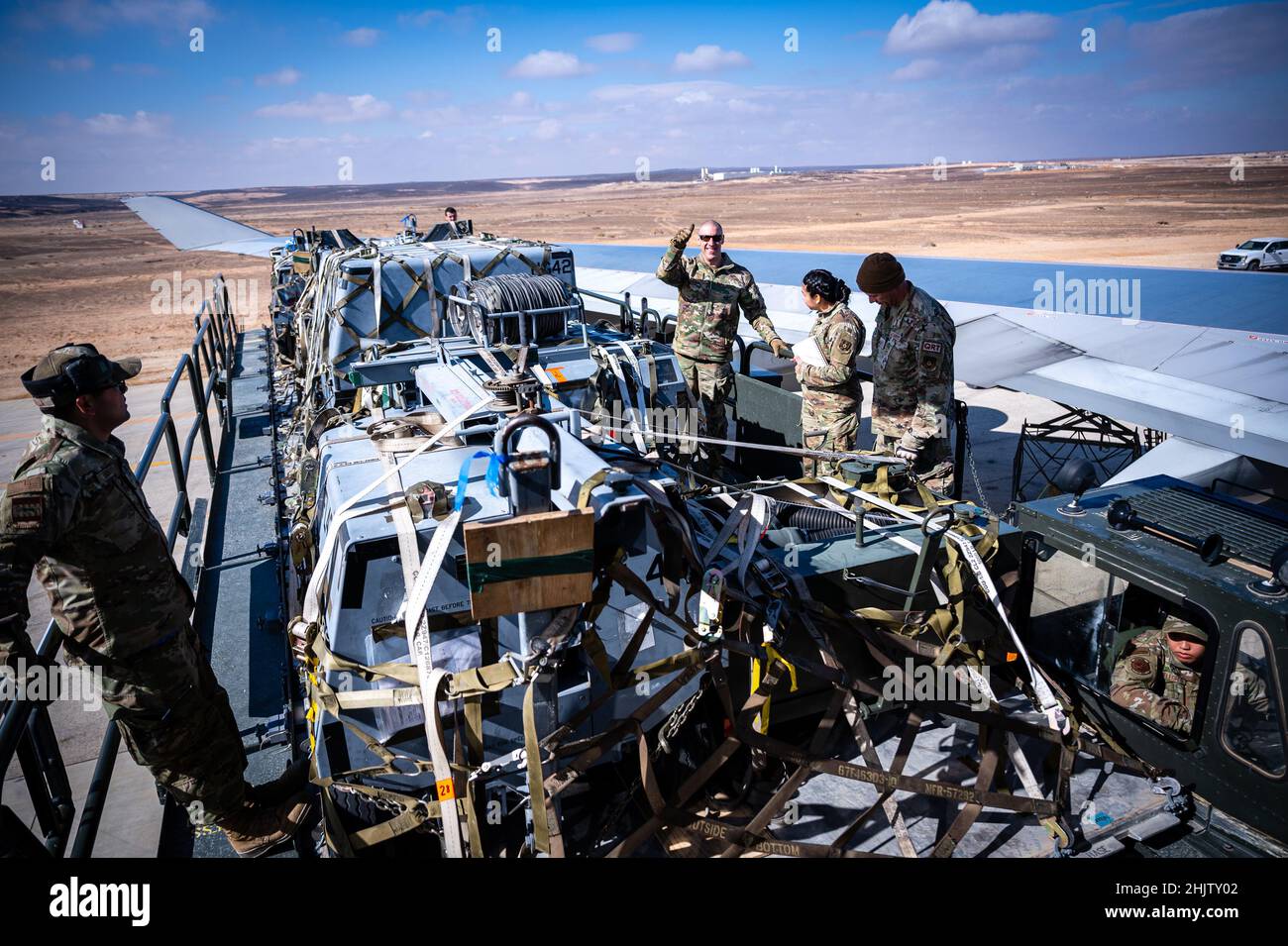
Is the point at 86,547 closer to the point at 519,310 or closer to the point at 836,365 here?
the point at 519,310

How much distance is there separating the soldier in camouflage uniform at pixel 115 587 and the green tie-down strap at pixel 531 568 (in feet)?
5.86

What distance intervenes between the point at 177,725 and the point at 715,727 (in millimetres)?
2586

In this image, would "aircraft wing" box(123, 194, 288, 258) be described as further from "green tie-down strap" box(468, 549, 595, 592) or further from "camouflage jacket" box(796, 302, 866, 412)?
"green tie-down strap" box(468, 549, 595, 592)

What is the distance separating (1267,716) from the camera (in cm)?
312

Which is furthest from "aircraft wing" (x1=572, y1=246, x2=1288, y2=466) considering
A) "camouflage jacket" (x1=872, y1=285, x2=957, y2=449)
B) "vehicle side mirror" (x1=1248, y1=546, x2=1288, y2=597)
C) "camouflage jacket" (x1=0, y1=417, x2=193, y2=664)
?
"camouflage jacket" (x1=0, y1=417, x2=193, y2=664)

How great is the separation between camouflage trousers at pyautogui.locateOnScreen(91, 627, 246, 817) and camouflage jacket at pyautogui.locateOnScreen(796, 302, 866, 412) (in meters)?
4.97

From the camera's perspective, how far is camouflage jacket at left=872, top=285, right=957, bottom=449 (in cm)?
605

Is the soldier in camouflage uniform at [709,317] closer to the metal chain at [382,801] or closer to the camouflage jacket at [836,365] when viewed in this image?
the camouflage jacket at [836,365]

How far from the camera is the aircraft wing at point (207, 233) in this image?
3105 cm

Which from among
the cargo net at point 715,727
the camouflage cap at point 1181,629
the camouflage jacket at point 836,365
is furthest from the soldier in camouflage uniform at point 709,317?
the camouflage cap at point 1181,629

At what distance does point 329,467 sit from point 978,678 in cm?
333

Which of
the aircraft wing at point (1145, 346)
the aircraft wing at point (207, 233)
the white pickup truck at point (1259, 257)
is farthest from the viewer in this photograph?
the aircraft wing at point (207, 233)

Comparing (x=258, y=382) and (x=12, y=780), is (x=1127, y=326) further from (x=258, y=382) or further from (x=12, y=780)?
(x=258, y=382)
